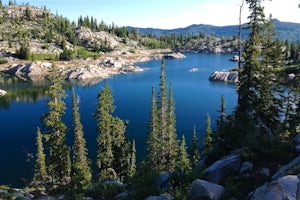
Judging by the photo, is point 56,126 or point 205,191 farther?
point 56,126

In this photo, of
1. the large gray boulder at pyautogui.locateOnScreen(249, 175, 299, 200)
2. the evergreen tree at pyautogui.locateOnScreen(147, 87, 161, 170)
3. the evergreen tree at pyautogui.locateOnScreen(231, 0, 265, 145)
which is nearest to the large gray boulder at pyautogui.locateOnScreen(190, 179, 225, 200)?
the large gray boulder at pyautogui.locateOnScreen(249, 175, 299, 200)

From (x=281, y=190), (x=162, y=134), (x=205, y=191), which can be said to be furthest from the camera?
(x=162, y=134)

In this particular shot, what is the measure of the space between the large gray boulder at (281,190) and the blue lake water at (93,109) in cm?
4861

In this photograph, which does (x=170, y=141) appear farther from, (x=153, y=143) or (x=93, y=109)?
(x=93, y=109)

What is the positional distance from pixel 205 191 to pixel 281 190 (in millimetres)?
3603

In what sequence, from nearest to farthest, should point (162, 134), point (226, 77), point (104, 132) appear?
point (104, 132) → point (162, 134) → point (226, 77)

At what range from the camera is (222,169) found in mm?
16703

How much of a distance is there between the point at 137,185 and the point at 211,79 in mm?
123466

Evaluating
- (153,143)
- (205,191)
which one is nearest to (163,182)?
(205,191)

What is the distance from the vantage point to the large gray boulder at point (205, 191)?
514 inches

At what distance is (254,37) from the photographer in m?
28.7

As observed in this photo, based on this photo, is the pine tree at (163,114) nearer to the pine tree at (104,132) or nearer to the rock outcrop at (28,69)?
the pine tree at (104,132)

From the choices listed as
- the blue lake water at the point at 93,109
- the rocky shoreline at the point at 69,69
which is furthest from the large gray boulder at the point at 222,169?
the rocky shoreline at the point at 69,69

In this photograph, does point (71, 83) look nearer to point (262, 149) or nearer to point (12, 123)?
point (12, 123)
